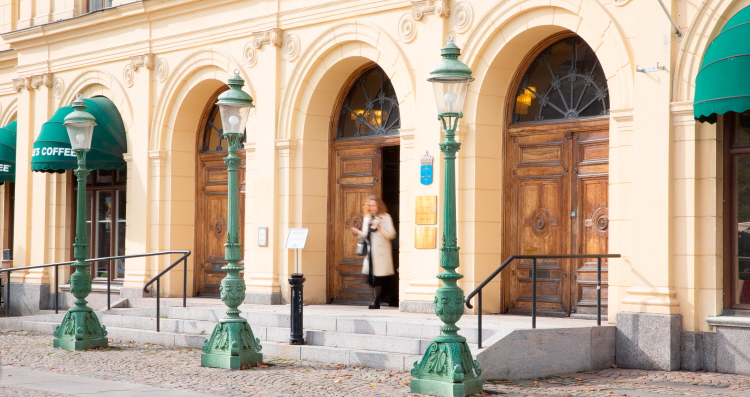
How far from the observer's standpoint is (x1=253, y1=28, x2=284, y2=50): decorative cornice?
16.3 m

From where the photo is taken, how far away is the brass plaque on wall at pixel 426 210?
14.1m

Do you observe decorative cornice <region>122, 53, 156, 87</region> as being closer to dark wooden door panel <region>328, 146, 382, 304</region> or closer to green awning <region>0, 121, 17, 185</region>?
dark wooden door panel <region>328, 146, 382, 304</region>

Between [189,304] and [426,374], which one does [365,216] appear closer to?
[189,304]

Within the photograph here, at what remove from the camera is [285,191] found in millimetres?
16234

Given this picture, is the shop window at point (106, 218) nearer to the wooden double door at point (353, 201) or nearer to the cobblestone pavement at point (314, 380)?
the wooden double door at point (353, 201)

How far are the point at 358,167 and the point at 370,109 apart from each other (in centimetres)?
105

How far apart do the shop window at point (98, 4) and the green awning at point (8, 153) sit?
4128 mm

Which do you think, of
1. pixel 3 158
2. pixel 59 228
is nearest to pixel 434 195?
pixel 59 228

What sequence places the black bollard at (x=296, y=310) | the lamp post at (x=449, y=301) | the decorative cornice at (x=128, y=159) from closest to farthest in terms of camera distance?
the lamp post at (x=449, y=301), the black bollard at (x=296, y=310), the decorative cornice at (x=128, y=159)

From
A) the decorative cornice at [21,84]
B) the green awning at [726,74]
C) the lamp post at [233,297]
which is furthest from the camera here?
the decorative cornice at [21,84]

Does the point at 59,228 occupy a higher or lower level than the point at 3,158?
lower

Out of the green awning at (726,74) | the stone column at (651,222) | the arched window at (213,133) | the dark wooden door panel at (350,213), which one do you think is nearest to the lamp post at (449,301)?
the stone column at (651,222)

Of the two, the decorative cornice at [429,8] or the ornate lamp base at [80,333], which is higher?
the decorative cornice at [429,8]

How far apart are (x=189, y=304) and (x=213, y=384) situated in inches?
255
